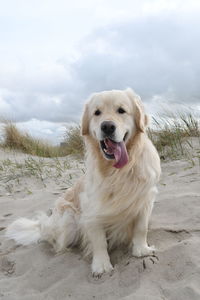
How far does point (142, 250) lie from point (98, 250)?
36 centimetres

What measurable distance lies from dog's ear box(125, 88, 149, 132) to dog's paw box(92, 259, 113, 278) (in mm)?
1139

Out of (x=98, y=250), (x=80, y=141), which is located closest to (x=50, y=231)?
(x=98, y=250)

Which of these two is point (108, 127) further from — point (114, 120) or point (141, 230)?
point (141, 230)

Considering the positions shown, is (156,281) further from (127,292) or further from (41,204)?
(41,204)

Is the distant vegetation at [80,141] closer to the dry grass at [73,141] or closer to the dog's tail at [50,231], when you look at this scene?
the dry grass at [73,141]

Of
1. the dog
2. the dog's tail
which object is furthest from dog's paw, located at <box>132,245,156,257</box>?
the dog's tail

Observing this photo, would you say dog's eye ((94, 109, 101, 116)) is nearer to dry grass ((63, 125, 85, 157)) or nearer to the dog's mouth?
the dog's mouth

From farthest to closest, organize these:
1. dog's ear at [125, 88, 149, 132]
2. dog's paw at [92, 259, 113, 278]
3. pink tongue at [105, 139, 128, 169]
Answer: dog's ear at [125, 88, 149, 132] < pink tongue at [105, 139, 128, 169] < dog's paw at [92, 259, 113, 278]

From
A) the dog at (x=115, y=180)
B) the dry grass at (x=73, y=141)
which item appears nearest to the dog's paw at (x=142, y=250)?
the dog at (x=115, y=180)

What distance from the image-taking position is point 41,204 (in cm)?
448

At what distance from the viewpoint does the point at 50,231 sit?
10.4ft

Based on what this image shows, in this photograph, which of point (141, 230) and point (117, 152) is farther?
point (141, 230)

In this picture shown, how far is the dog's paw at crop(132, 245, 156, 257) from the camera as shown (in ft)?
8.46

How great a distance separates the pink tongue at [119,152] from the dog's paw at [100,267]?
0.78 meters
